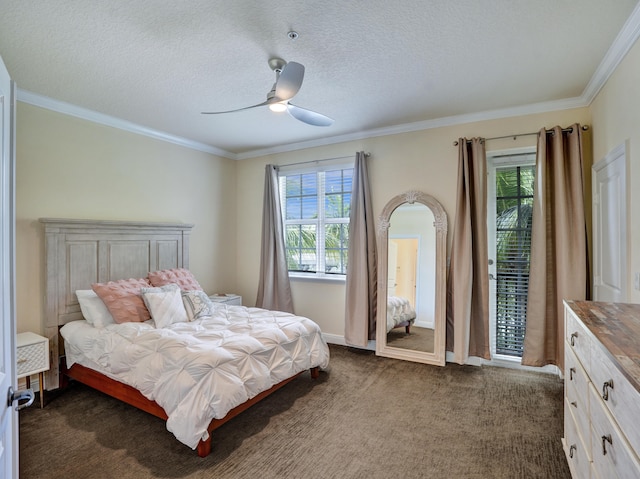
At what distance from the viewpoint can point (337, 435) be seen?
238cm

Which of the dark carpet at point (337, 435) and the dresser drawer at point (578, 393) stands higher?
the dresser drawer at point (578, 393)

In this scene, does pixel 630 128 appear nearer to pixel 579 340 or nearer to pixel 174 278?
pixel 579 340

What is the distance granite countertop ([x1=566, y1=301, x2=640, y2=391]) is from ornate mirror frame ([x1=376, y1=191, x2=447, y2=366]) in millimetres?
1736

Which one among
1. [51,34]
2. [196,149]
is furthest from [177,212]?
[51,34]

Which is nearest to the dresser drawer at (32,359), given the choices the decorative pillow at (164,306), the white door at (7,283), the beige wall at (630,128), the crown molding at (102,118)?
the decorative pillow at (164,306)

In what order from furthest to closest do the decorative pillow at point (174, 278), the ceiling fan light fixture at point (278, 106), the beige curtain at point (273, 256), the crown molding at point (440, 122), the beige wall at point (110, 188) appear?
the beige curtain at point (273, 256)
the decorative pillow at point (174, 278)
the crown molding at point (440, 122)
the beige wall at point (110, 188)
the ceiling fan light fixture at point (278, 106)

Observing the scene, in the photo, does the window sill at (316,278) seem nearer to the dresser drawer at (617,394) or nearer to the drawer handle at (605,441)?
the dresser drawer at (617,394)

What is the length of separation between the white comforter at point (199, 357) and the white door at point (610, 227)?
239cm

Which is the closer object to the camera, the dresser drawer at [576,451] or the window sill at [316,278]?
the dresser drawer at [576,451]

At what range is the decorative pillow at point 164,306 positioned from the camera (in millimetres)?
3006

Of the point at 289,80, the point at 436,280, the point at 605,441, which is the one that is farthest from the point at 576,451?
the point at 289,80

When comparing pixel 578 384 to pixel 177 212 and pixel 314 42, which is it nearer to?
pixel 314 42


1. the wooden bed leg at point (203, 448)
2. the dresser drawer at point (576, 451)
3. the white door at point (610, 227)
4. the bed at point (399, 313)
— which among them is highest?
the white door at point (610, 227)

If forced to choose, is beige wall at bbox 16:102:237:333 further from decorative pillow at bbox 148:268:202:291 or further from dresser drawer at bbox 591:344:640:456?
dresser drawer at bbox 591:344:640:456
